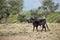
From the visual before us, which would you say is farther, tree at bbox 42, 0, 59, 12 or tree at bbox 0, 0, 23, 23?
tree at bbox 42, 0, 59, 12

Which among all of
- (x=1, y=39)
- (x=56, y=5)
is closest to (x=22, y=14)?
(x=56, y=5)

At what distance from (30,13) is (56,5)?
594 inches

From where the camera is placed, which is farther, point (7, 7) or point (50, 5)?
point (50, 5)

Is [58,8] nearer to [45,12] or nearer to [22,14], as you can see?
[45,12]

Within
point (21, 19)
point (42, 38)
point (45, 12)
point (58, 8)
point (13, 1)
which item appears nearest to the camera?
point (42, 38)

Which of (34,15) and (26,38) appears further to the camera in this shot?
(34,15)

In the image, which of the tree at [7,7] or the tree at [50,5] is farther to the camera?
Result: the tree at [50,5]

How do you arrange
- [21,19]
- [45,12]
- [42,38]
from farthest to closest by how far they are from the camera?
[45,12]
[21,19]
[42,38]

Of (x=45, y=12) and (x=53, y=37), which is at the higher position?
(x=45, y=12)

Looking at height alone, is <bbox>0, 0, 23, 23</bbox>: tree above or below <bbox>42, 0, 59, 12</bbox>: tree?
below

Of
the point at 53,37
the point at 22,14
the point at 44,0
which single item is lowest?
the point at 53,37

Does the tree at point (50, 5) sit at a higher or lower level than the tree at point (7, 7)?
higher

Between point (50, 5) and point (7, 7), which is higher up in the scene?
point (50, 5)

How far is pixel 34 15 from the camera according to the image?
43.7 metres
